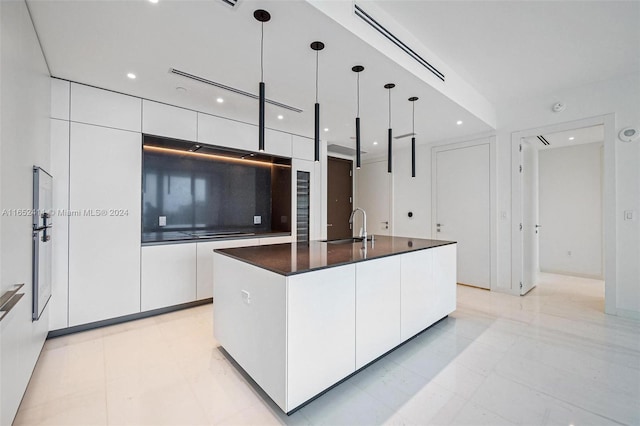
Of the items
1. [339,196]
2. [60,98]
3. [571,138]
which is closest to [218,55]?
[60,98]

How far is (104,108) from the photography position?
9.64 ft

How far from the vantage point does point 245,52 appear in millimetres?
2285

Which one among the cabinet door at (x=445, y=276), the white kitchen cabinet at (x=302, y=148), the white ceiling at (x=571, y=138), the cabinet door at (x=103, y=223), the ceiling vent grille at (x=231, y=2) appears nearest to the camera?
the ceiling vent grille at (x=231, y=2)

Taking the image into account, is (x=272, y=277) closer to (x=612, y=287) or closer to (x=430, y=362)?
(x=430, y=362)

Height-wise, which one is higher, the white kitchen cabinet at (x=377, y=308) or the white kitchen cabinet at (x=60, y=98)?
the white kitchen cabinet at (x=60, y=98)

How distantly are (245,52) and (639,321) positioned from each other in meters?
4.98

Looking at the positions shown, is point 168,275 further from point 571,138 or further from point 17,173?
point 571,138

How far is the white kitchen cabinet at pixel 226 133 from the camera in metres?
3.62

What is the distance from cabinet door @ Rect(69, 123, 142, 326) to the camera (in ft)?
9.14

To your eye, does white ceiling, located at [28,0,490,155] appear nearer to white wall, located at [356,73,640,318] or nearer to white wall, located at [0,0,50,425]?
white wall, located at [0,0,50,425]

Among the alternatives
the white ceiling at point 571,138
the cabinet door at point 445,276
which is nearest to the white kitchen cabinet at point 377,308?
the cabinet door at point 445,276

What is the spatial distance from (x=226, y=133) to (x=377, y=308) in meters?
2.99

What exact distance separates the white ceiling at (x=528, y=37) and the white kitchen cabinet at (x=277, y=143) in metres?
2.42

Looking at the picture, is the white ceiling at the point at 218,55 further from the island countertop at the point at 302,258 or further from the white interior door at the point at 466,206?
the island countertop at the point at 302,258
